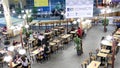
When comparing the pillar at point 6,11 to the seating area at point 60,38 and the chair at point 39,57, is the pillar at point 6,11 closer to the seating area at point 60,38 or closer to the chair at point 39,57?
the seating area at point 60,38

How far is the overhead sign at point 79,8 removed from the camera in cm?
1063

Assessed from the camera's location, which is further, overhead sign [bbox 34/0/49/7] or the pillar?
overhead sign [bbox 34/0/49/7]

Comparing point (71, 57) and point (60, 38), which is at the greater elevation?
point (60, 38)

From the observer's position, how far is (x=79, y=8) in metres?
10.9

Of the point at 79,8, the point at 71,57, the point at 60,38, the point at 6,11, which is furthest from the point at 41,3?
the point at 79,8

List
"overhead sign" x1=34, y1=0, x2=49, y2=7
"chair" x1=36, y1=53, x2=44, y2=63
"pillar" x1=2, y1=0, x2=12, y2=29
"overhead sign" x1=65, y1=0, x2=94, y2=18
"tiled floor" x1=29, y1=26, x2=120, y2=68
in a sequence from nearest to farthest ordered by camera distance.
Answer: "overhead sign" x1=65, y1=0, x2=94, y2=18, "tiled floor" x1=29, y1=26, x2=120, y2=68, "chair" x1=36, y1=53, x2=44, y2=63, "pillar" x1=2, y1=0, x2=12, y2=29, "overhead sign" x1=34, y1=0, x2=49, y2=7

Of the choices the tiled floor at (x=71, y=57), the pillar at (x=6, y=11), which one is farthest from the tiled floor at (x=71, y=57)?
the pillar at (x=6, y=11)

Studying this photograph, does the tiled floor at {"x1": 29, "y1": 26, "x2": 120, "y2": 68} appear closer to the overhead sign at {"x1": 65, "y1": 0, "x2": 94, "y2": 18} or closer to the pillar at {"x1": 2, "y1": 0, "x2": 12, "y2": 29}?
the overhead sign at {"x1": 65, "y1": 0, "x2": 94, "y2": 18}

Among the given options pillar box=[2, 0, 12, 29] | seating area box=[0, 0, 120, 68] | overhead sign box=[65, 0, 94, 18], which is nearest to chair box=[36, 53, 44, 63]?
seating area box=[0, 0, 120, 68]

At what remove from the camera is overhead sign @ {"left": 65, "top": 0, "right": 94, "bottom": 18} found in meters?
10.6

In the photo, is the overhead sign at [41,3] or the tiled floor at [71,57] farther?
the overhead sign at [41,3]

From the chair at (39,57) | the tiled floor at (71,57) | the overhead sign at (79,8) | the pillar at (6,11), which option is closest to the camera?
the overhead sign at (79,8)

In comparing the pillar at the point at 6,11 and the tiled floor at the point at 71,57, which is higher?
the pillar at the point at 6,11

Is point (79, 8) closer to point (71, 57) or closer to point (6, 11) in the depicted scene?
point (71, 57)
